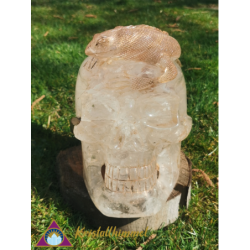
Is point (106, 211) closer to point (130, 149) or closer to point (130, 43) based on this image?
point (130, 149)

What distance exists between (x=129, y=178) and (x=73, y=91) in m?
2.26

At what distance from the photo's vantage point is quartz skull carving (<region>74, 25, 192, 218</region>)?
1.53 m

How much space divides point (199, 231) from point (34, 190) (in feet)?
4.54

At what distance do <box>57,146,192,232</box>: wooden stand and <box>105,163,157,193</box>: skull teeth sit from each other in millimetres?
385

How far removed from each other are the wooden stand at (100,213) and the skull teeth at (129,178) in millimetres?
385

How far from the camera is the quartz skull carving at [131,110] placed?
1534 millimetres

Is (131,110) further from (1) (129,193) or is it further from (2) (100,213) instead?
(2) (100,213)

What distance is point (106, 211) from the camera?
170 centimetres

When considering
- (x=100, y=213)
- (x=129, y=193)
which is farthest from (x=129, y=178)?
(x=100, y=213)

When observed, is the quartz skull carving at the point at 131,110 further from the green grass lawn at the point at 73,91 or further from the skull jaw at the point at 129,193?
the green grass lawn at the point at 73,91

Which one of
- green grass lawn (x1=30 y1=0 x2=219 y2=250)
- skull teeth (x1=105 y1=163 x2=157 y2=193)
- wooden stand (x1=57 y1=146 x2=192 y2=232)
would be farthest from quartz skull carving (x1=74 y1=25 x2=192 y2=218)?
green grass lawn (x1=30 y1=0 x2=219 y2=250)

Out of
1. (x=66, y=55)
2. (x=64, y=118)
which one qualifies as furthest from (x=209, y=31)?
(x=64, y=118)

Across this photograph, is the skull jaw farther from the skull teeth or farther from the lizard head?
the lizard head

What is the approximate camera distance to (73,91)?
11.9 feet
